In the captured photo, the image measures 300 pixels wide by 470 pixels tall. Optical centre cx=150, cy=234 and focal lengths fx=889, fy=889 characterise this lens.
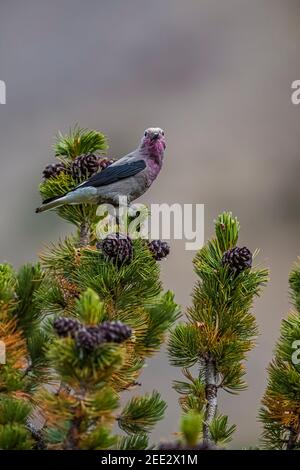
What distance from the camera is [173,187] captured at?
8852 mm

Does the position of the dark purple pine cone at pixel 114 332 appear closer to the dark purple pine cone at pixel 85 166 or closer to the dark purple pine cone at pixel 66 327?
the dark purple pine cone at pixel 66 327

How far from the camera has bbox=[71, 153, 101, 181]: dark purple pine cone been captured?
159cm

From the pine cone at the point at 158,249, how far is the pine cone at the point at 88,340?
46 cm

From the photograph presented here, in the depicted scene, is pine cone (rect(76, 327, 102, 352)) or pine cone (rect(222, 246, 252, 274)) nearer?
pine cone (rect(76, 327, 102, 352))

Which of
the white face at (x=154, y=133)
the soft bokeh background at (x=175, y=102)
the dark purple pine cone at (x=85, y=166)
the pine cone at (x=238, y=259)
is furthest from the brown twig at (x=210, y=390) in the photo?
the soft bokeh background at (x=175, y=102)

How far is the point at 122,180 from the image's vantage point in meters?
2.12

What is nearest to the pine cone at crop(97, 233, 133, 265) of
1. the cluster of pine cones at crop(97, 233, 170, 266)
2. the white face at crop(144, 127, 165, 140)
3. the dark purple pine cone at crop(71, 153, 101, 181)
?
the cluster of pine cones at crop(97, 233, 170, 266)

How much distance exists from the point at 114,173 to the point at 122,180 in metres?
0.15

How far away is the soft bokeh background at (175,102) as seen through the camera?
334 inches

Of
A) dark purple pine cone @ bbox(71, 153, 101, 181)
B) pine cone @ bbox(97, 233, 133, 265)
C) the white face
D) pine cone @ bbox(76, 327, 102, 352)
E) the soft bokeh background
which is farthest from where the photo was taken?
the soft bokeh background

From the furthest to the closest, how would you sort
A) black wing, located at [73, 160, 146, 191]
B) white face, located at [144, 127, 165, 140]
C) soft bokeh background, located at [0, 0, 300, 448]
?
soft bokeh background, located at [0, 0, 300, 448] → white face, located at [144, 127, 165, 140] → black wing, located at [73, 160, 146, 191]

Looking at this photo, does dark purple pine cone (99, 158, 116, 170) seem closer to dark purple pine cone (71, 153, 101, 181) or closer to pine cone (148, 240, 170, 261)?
dark purple pine cone (71, 153, 101, 181)

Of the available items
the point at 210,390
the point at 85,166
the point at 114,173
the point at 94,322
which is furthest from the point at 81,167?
the point at 94,322

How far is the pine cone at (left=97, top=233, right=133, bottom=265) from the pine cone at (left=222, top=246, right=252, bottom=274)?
15 centimetres
